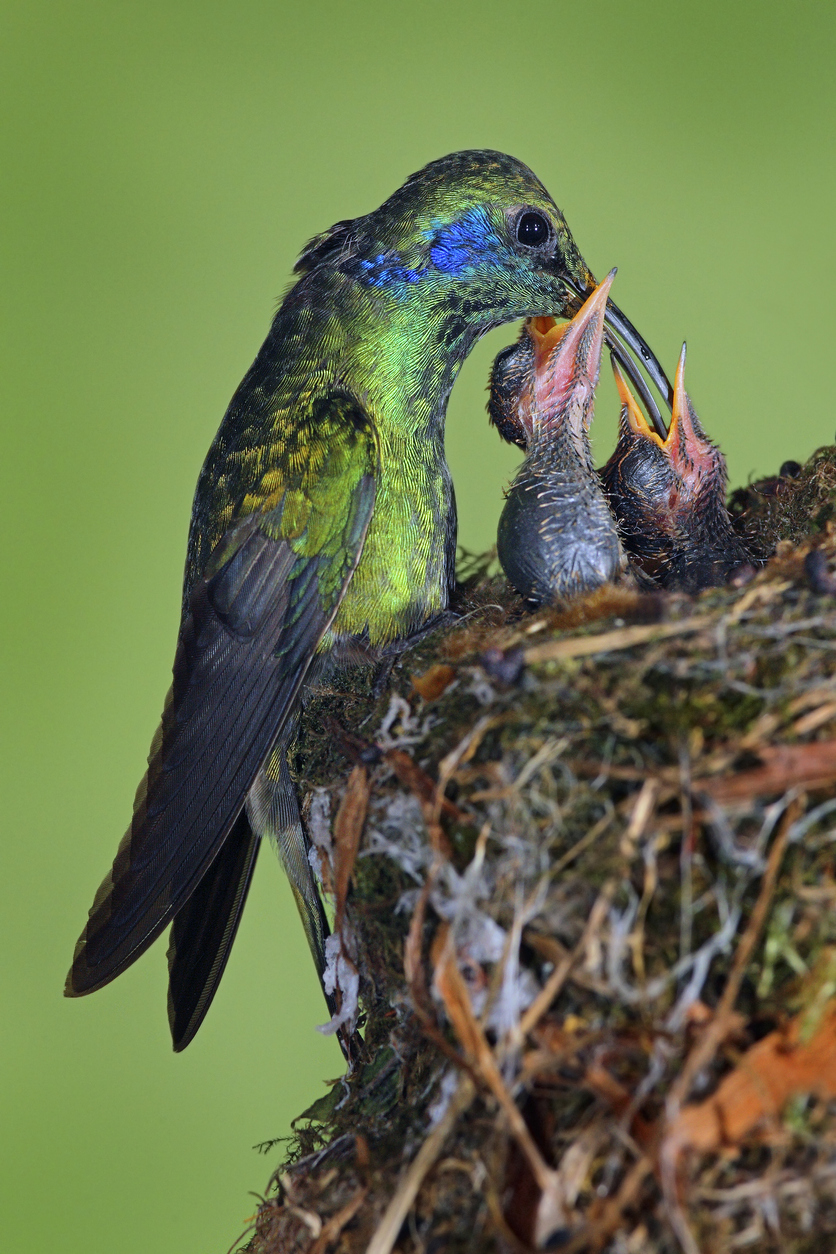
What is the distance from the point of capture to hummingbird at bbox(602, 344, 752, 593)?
57.6 inches

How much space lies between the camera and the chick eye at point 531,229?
145cm

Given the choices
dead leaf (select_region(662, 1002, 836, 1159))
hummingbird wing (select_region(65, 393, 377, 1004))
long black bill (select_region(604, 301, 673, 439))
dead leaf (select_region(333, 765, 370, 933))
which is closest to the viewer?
dead leaf (select_region(662, 1002, 836, 1159))

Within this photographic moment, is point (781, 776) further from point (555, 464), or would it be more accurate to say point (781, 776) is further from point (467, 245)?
point (467, 245)

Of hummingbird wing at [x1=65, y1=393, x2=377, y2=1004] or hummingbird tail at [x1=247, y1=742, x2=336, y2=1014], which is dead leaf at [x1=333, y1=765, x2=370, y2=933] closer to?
hummingbird wing at [x1=65, y1=393, x2=377, y2=1004]

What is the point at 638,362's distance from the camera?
5.15 ft

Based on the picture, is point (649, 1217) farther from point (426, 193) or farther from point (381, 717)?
point (426, 193)

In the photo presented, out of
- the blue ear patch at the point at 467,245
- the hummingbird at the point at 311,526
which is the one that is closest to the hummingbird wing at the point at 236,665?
the hummingbird at the point at 311,526

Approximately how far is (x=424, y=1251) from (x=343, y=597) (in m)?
0.75

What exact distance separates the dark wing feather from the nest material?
38cm

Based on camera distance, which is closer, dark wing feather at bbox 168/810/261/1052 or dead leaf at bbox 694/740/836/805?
dead leaf at bbox 694/740/836/805

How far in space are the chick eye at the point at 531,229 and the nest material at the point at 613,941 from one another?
0.64 meters

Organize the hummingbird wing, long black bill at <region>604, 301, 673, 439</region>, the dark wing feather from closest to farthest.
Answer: the hummingbird wing < the dark wing feather < long black bill at <region>604, 301, 673, 439</region>

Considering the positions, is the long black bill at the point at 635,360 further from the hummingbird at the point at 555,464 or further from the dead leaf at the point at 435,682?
the dead leaf at the point at 435,682

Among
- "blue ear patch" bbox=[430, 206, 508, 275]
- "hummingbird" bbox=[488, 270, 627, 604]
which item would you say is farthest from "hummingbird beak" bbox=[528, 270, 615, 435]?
"blue ear patch" bbox=[430, 206, 508, 275]
